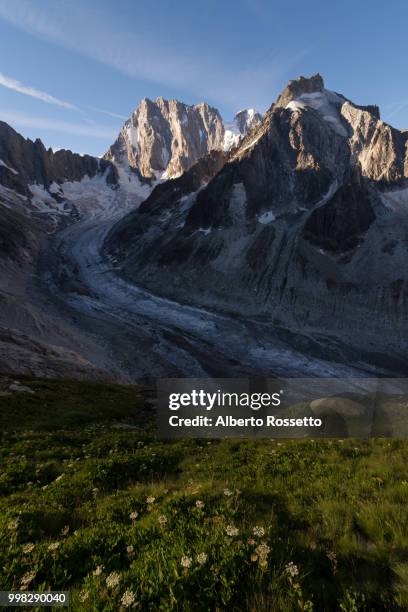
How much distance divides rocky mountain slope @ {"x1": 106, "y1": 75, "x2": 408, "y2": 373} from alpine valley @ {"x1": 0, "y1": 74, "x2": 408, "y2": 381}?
576 mm

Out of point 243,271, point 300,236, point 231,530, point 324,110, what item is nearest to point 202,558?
point 231,530

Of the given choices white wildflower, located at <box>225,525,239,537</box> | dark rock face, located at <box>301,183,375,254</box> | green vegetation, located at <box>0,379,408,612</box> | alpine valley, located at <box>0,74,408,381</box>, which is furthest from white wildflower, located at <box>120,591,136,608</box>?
dark rock face, located at <box>301,183,375,254</box>

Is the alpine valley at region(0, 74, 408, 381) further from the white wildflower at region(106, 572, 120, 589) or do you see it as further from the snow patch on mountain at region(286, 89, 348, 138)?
the white wildflower at region(106, 572, 120, 589)

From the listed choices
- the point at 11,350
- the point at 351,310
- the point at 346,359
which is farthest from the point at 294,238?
the point at 11,350

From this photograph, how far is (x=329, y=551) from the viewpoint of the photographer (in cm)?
491

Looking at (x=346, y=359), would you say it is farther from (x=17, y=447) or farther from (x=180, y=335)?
(x=17, y=447)

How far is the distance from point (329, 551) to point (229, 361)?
6793cm

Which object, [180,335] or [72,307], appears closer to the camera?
[180,335]

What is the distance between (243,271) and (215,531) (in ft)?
372

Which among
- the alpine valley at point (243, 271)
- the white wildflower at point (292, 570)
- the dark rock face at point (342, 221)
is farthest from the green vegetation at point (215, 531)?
the dark rock face at point (342, 221)

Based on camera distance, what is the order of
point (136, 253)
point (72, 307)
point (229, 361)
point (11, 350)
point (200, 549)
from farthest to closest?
point (136, 253) → point (72, 307) → point (229, 361) → point (11, 350) → point (200, 549)

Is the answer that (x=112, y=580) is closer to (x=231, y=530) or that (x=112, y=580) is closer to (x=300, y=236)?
(x=231, y=530)

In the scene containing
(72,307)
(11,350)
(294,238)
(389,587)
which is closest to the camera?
(389,587)

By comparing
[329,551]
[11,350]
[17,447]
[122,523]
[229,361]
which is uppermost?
[329,551]
